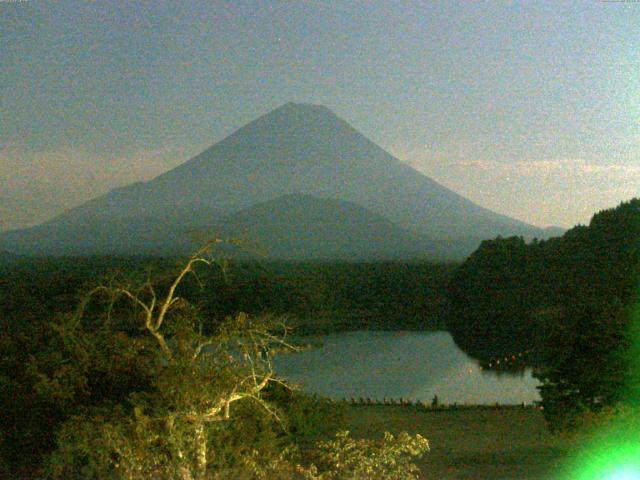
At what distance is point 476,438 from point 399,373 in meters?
12.1

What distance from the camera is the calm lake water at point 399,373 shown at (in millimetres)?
17797

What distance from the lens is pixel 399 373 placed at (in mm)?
→ 21375

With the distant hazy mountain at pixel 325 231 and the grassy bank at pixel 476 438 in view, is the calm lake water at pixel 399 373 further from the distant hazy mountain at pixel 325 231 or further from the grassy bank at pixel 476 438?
the distant hazy mountain at pixel 325 231

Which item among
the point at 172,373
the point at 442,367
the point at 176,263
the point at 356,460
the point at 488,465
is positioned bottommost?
the point at 442,367

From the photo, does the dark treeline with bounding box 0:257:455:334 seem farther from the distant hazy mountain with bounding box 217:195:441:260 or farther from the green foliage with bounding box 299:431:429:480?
the distant hazy mountain with bounding box 217:195:441:260

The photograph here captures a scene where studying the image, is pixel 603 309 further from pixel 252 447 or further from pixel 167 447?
pixel 167 447

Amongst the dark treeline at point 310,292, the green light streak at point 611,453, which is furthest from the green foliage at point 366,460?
the dark treeline at point 310,292

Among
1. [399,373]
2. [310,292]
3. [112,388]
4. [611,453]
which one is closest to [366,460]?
[611,453]

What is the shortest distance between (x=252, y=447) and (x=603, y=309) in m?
4.32

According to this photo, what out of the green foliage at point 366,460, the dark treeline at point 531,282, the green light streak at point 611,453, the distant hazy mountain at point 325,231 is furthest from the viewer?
the distant hazy mountain at point 325,231

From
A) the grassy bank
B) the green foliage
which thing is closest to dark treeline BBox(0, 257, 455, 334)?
the grassy bank

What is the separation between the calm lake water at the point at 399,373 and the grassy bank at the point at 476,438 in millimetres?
3394

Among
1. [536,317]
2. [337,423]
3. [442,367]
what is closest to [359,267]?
[536,317]

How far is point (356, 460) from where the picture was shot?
237 inches
